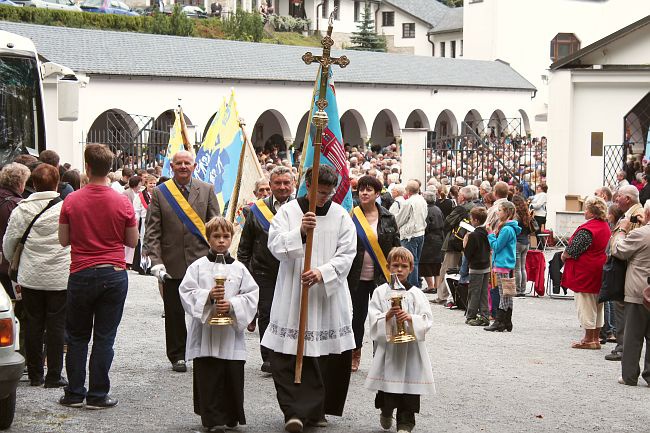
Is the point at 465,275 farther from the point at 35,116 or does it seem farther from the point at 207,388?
the point at 207,388

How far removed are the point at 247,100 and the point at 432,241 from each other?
27.5 m

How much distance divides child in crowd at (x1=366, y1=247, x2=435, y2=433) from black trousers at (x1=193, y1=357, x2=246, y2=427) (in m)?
0.95

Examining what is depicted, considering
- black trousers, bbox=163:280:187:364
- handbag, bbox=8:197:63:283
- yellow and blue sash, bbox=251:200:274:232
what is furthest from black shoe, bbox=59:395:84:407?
yellow and blue sash, bbox=251:200:274:232

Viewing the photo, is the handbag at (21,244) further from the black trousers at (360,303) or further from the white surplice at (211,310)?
the black trousers at (360,303)

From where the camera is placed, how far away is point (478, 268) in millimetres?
15086

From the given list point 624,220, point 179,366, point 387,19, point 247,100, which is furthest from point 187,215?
point 387,19

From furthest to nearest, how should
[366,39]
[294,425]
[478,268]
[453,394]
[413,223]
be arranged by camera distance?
[366,39] → [413,223] → [478,268] → [453,394] → [294,425]

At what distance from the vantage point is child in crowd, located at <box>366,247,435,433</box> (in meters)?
8.53

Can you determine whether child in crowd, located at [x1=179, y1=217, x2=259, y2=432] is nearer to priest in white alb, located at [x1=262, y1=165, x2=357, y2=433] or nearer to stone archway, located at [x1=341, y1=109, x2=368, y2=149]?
priest in white alb, located at [x1=262, y1=165, x2=357, y2=433]

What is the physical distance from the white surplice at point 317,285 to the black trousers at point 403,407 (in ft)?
1.64

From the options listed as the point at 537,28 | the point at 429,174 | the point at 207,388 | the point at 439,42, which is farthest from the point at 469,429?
the point at 439,42

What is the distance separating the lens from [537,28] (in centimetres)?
7550

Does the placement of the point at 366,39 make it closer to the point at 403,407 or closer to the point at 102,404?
the point at 102,404

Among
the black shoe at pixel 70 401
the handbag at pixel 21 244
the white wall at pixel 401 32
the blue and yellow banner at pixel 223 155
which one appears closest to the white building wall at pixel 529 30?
the white wall at pixel 401 32
